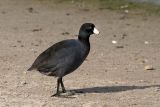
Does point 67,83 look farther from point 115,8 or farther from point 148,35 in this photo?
point 115,8

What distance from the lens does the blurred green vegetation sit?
16.4 meters

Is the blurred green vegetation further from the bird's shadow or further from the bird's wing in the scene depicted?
the bird's wing

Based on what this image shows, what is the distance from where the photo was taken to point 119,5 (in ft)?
55.6

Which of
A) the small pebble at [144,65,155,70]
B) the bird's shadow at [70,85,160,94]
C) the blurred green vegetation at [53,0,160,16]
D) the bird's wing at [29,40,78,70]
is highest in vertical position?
the blurred green vegetation at [53,0,160,16]

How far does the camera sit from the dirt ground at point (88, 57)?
26.5 feet

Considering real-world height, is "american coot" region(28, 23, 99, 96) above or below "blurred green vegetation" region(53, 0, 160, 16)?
below

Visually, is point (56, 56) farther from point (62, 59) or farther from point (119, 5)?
point (119, 5)

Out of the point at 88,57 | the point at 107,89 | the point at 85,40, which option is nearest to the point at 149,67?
the point at 88,57

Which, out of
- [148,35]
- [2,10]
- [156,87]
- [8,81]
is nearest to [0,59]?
[8,81]

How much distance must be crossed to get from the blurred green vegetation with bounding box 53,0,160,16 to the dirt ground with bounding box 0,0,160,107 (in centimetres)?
40

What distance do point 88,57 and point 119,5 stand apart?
6113mm

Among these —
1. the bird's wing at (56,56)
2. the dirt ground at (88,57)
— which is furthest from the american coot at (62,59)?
the dirt ground at (88,57)

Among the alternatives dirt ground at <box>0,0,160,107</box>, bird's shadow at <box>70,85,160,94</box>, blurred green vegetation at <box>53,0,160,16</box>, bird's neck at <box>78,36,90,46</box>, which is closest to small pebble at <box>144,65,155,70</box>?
dirt ground at <box>0,0,160,107</box>

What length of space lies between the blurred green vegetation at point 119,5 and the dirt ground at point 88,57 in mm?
398
